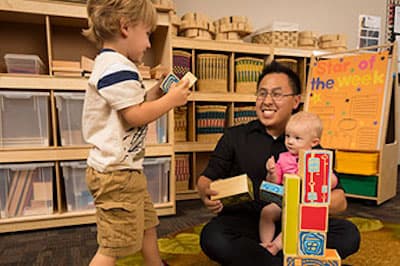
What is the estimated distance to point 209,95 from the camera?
203 centimetres

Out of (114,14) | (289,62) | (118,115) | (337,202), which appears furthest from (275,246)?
(289,62)

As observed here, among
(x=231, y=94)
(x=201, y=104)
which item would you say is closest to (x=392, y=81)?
(x=231, y=94)

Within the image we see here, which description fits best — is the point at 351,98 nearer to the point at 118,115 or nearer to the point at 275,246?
the point at 275,246

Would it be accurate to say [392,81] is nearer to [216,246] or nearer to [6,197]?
[216,246]

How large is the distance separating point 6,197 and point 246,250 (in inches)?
49.1

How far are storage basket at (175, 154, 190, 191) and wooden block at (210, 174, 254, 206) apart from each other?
1162 millimetres

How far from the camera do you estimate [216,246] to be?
98 centimetres

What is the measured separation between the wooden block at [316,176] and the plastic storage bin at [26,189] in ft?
4.37

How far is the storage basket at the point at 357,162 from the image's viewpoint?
1.82 meters

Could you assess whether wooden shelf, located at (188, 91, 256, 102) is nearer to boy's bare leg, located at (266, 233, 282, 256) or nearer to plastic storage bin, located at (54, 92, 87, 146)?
plastic storage bin, located at (54, 92, 87, 146)

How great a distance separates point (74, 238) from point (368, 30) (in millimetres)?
3038

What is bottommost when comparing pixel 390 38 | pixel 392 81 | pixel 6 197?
pixel 6 197

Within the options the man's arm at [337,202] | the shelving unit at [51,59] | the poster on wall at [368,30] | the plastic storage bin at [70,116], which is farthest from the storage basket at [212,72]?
the poster on wall at [368,30]

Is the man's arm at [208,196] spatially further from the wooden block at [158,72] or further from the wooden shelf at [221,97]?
the wooden shelf at [221,97]
